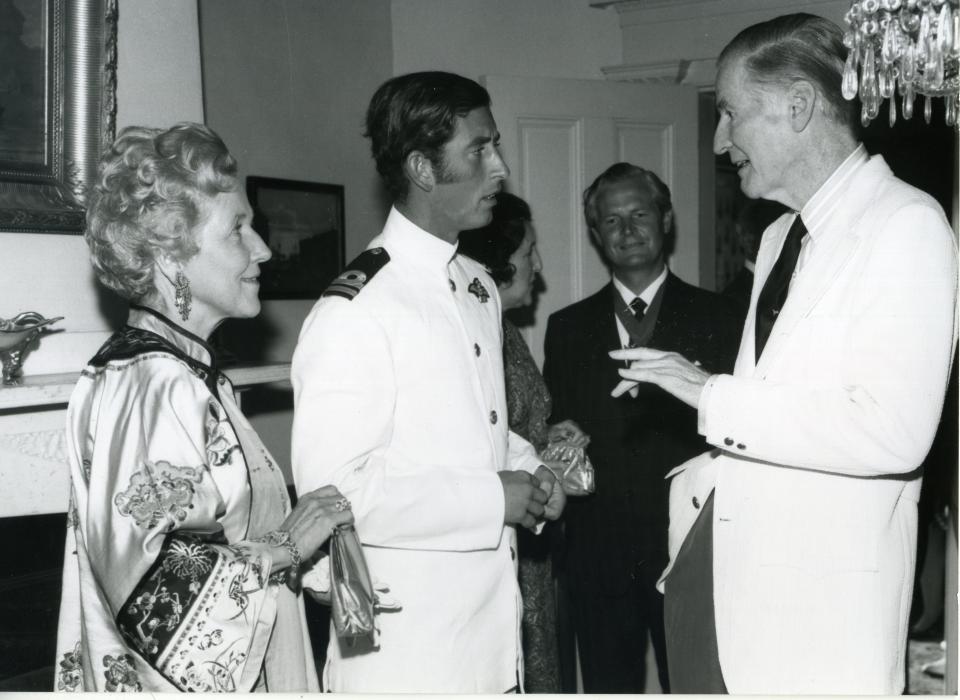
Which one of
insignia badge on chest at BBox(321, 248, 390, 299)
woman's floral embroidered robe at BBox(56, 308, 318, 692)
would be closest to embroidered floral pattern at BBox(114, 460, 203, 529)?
woman's floral embroidered robe at BBox(56, 308, 318, 692)

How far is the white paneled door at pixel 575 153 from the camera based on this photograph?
3.42 meters

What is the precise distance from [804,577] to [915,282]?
1.87 ft

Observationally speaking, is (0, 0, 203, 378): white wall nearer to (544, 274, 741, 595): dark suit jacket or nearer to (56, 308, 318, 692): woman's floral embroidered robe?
(56, 308, 318, 692): woman's floral embroidered robe

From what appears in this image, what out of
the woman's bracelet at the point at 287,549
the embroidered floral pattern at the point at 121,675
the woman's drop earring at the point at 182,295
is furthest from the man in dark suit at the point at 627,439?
the embroidered floral pattern at the point at 121,675

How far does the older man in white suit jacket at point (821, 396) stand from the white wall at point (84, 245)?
153cm

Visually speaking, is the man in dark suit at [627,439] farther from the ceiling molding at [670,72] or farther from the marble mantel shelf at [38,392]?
the marble mantel shelf at [38,392]

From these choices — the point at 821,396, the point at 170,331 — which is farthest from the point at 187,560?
the point at 821,396

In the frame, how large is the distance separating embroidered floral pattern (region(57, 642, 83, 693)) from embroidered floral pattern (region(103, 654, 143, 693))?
0.53ft

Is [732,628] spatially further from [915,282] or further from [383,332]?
[383,332]

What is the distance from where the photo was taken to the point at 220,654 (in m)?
1.48

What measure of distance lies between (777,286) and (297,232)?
7.02ft

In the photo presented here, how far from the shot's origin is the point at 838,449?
1502 millimetres

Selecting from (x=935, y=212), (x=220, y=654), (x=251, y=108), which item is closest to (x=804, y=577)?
(x=935, y=212)

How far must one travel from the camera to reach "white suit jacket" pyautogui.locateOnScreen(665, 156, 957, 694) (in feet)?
Answer: 4.84
